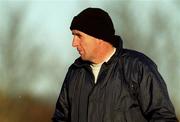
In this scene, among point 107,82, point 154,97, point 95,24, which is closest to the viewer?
point 154,97

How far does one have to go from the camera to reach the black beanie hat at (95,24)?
173 inches

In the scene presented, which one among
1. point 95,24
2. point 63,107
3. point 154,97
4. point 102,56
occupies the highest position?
point 95,24

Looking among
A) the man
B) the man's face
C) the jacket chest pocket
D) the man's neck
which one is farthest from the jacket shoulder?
the jacket chest pocket

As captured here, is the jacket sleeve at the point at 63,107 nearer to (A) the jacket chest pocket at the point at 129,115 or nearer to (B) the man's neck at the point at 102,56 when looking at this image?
(B) the man's neck at the point at 102,56

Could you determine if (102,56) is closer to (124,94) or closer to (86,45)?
(86,45)

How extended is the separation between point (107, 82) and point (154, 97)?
352 millimetres

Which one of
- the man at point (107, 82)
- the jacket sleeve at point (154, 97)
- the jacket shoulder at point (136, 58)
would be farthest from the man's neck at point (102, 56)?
the jacket sleeve at point (154, 97)

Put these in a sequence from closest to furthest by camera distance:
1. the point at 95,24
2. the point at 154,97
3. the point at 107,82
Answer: the point at 154,97 < the point at 107,82 < the point at 95,24

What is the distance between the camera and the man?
414 cm

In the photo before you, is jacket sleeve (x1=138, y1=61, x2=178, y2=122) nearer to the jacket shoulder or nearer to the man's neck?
the jacket shoulder

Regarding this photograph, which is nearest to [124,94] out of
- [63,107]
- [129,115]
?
[129,115]

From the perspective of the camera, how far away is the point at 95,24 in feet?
14.7

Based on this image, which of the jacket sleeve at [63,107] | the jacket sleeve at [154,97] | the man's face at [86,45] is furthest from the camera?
the jacket sleeve at [63,107]

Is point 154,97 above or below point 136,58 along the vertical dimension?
below
